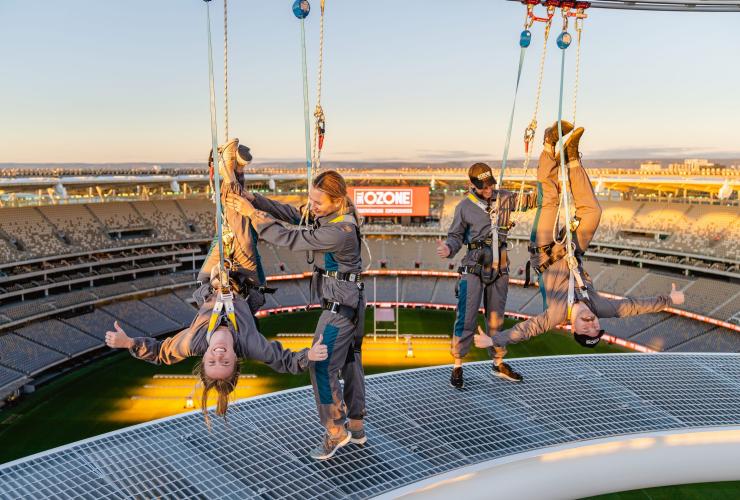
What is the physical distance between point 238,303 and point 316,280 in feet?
4.23

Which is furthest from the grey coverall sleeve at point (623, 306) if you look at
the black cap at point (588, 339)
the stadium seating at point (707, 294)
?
Answer: the stadium seating at point (707, 294)

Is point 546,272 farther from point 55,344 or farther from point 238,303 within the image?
point 55,344

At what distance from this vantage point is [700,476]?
9758 millimetres

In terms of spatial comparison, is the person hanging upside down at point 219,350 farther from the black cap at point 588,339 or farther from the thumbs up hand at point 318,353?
the black cap at point 588,339

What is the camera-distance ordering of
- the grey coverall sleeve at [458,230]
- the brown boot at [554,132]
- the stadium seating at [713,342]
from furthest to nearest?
1. the stadium seating at [713,342]
2. the grey coverall sleeve at [458,230]
3. the brown boot at [554,132]

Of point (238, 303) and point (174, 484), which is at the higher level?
point (238, 303)

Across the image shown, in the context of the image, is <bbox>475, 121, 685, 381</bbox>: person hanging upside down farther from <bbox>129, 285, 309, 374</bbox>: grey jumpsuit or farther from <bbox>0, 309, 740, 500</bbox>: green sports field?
<bbox>0, 309, 740, 500</bbox>: green sports field

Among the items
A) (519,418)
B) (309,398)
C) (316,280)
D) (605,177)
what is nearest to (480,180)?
(316,280)

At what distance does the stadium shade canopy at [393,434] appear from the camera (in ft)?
25.0

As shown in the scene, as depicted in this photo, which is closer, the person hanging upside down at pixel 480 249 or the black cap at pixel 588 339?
the black cap at pixel 588 339

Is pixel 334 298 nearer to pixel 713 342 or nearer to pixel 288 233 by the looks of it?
pixel 288 233

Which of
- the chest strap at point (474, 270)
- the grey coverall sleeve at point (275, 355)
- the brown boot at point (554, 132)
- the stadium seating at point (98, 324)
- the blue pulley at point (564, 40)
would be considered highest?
the blue pulley at point (564, 40)

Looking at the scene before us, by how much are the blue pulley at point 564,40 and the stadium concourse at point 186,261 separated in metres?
23.0

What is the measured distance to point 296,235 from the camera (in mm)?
6836
